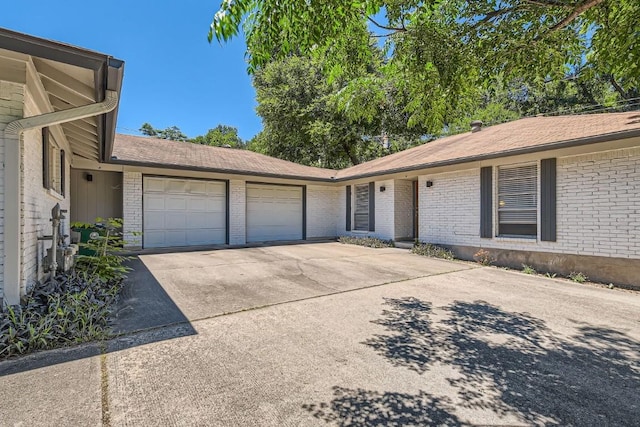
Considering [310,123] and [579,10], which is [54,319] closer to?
[579,10]

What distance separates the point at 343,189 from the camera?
507 inches

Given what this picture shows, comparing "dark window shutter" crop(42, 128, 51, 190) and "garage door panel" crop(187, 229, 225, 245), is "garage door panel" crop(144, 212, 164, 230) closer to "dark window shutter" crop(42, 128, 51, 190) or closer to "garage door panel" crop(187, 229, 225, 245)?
"garage door panel" crop(187, 229, 225, 245)

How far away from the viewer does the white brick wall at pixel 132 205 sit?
877cm

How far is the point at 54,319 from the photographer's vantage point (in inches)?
120

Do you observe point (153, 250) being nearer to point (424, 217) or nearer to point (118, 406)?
point (118, 406)

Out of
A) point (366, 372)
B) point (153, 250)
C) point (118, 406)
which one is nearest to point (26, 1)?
point (153, 250)

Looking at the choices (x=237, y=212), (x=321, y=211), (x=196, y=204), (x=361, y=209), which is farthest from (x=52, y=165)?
(x=361, y=209)

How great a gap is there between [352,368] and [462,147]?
325 inches

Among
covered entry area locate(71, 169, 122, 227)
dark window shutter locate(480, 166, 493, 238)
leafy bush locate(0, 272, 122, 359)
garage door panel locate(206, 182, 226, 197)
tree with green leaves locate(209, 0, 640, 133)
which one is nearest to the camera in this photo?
leafy bush locate(0, 272, 122, 359)

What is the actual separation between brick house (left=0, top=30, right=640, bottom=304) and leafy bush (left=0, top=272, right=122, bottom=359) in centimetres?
24

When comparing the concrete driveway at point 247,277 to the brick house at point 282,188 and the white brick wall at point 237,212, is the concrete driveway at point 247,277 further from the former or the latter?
the white brick wall at point 237,212

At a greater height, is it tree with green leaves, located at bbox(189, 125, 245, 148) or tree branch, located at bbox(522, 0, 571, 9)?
tree with green leaves, located at bbox(189, 125, 245, 148)

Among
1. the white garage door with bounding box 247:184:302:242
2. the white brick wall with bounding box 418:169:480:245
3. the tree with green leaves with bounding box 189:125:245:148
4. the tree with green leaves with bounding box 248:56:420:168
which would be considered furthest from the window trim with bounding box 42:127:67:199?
the tree with green leaves with bounding box 189:125:245:148

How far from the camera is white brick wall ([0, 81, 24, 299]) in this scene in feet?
10.0
